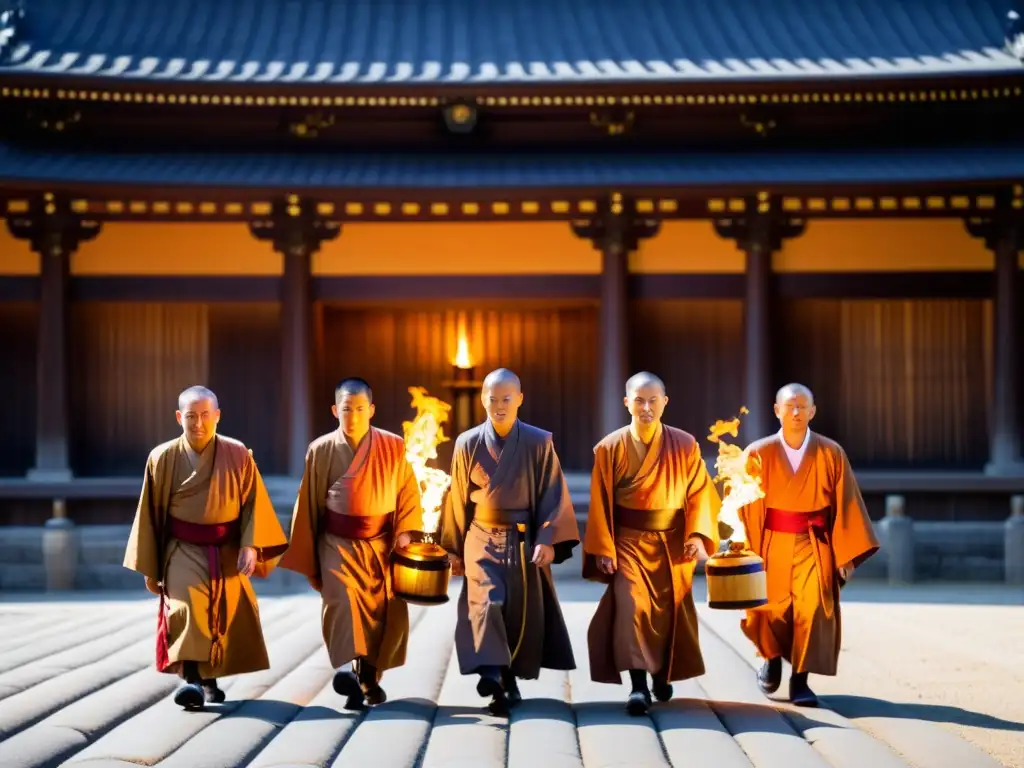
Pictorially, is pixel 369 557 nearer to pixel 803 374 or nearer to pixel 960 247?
pixel 803 374

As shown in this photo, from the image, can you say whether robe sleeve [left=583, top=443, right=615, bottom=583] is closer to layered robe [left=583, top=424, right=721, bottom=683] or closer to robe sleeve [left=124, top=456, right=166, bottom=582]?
layered robe [left=583, top=424, right=721, bottom=683]

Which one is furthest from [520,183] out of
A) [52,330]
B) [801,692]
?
[801,692]

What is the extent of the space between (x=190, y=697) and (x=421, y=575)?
1231mm

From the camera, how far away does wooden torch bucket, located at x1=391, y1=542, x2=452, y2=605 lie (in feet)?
19.4

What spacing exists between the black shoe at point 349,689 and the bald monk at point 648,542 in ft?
3.81

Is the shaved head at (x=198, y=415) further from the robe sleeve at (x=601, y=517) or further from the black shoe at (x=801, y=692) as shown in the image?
the black shoe at (x=801, y=692)

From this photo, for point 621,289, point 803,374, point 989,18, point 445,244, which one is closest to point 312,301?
point 445,244

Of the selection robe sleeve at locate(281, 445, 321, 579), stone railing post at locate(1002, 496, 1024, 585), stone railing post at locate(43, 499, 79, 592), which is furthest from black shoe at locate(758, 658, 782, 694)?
stone railing post at locate(43, 499, 79, 592)

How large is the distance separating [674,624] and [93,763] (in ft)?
9.02

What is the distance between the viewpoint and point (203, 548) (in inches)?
236

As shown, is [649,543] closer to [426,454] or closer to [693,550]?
[693,550]

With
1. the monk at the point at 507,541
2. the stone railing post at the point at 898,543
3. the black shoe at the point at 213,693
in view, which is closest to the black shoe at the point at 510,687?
the monk at the point at 507,541

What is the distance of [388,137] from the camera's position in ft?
41.7

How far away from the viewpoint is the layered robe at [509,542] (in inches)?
234
